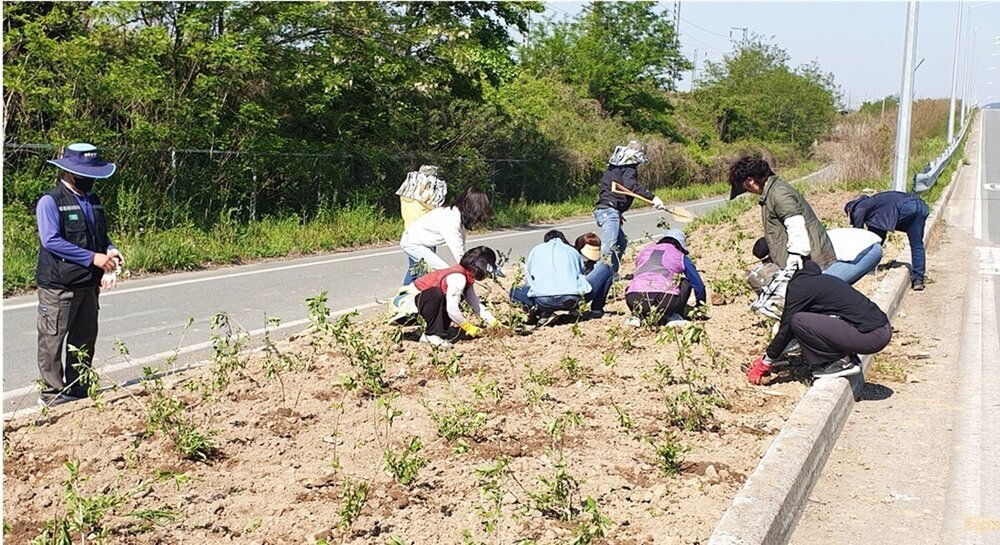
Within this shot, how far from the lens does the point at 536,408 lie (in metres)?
5.77

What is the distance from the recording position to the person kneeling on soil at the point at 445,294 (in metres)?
7.47

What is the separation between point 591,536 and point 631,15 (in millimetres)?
46904

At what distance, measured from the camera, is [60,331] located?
6.16 metres

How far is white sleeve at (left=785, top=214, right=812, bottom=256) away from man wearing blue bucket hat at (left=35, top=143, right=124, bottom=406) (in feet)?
15.8

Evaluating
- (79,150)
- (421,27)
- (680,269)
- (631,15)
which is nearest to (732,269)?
(680,269)

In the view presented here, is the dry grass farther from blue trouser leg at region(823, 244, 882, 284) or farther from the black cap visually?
the black cap

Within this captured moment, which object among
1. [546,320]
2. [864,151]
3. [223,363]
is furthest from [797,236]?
[864,151]

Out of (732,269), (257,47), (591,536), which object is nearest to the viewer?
(591,536)

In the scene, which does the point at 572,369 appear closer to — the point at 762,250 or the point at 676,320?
the point at 676,320

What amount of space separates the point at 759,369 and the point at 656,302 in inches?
62.6

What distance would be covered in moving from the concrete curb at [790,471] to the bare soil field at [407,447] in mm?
166

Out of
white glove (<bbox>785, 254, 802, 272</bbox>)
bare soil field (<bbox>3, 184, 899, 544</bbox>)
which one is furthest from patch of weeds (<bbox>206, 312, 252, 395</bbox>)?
white glove (<bbox>785, 254, 802, 272</bbox>)

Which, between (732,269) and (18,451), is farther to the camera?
(732,269)

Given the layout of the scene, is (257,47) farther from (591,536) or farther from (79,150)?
Answer: (591,536)
